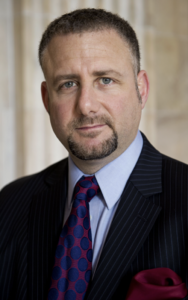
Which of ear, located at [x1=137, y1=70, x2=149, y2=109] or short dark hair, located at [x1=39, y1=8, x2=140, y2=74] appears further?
ear, located at [x1=137, y1=70, x2=149, y2=109]

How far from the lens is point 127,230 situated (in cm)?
149

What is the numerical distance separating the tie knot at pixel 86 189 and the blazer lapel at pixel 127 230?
0.13 meters

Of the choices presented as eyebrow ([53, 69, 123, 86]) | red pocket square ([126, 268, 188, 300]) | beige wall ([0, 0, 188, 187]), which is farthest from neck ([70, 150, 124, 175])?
beige wall ([0, 0, 188, 187])

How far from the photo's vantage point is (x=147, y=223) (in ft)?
4.86

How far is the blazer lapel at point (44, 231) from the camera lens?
1.60 meters

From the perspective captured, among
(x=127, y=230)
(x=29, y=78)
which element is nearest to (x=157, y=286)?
(x=127, y=230)

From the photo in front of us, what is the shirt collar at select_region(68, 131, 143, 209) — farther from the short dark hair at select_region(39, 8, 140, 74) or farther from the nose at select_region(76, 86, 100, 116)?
the short dark hair at select_region(39, 8, 140, 74)

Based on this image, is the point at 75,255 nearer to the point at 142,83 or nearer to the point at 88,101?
the point at 88,101

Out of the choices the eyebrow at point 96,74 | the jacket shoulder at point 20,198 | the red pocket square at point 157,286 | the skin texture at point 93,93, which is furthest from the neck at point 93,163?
the red pocket square at point 157,286

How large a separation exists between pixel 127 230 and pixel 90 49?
73 centimetres

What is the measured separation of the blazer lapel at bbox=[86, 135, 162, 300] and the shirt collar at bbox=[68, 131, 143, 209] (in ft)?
0.14

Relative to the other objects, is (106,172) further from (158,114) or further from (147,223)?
(158,114)

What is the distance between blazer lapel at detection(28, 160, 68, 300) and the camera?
1.60 m

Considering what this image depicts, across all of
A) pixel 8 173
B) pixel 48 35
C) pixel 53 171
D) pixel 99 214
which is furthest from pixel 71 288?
pixel 8 173
